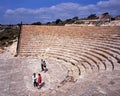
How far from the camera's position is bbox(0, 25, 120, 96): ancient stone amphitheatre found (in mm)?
13164

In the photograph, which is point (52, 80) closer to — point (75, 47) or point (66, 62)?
point (66, 62)

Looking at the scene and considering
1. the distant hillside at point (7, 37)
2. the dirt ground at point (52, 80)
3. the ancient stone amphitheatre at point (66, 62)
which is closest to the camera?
the dirt ground at point (52, 80)

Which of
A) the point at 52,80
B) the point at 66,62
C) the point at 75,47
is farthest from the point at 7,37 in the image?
the point at 52,80

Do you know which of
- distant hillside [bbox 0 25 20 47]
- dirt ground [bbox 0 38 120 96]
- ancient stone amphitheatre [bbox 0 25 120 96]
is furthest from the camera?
distant hillside [bbox 0 25 20 47]

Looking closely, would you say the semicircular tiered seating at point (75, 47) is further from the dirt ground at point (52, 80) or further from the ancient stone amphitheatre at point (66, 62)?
the dirt ground at point (52, 80)

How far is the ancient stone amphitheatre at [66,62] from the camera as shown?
1316 cm

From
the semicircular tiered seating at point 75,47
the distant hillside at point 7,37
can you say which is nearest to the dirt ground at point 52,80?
the semicircular tiered seating at point 75,47

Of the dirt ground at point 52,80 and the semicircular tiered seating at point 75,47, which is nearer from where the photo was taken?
the dirt ground at point 52,80

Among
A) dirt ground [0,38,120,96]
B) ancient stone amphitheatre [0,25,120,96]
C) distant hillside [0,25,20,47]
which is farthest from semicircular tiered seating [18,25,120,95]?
distant hillside [0,25,20,47]

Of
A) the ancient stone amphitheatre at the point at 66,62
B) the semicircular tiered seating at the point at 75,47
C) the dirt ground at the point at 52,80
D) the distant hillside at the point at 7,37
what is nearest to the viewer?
the dirt ground at the point at 52,80

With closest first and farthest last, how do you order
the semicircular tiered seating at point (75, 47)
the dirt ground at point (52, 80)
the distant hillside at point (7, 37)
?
the dirt ground at point (52, 80)
the semicircular tiered seating at point (75, 47)
the distant hillside at point (7, 37)

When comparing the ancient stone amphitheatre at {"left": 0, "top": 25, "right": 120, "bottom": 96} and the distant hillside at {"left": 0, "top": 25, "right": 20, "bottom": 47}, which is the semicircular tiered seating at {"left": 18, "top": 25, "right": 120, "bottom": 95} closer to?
the ancient stone amphitheatre at {"left": 0, "top": 25, "right": 120, "bottom": 96}

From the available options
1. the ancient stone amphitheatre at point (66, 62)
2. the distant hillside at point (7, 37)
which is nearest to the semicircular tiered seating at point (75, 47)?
the ancient stone amphitheatre at point (66, 62)

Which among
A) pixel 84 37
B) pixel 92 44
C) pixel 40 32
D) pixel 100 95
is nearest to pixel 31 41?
pixel 40 32
